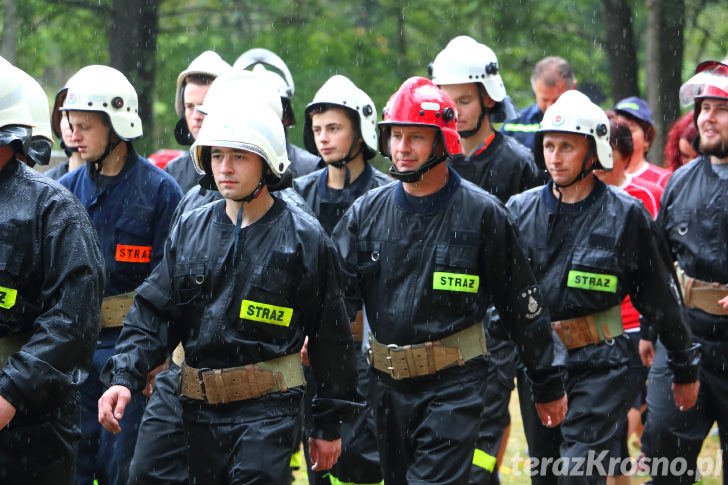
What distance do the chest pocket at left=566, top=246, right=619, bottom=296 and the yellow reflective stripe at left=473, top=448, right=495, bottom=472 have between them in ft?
3.87

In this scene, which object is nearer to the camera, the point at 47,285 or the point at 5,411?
the point at 5,411

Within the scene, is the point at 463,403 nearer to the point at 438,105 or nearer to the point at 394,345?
the point at 394,345

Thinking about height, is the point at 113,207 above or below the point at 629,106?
below

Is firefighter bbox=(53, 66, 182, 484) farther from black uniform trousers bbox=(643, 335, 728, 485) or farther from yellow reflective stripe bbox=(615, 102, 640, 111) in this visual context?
yellow reflective stripe bbox=(615, 102, 640, 111)

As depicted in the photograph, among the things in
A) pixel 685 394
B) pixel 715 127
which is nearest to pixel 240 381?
pixel 685 394

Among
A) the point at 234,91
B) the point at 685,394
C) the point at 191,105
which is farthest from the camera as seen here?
the point at 191,105

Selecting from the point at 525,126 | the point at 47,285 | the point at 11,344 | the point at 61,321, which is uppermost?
the point at 525,126

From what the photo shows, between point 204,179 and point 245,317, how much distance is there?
876 millimetres

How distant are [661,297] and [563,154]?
1.11 metres

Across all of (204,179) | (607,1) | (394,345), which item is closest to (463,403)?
(394,345)

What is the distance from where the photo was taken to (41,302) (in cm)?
501

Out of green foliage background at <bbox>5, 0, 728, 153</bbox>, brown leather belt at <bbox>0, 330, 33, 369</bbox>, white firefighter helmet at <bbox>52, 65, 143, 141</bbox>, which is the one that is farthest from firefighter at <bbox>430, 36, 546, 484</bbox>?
green foliage background at <bbox>5, 0, 728, 153</bbox>

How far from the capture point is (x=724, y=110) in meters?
7.66

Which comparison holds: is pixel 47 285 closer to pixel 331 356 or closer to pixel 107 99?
pixel 331 356
